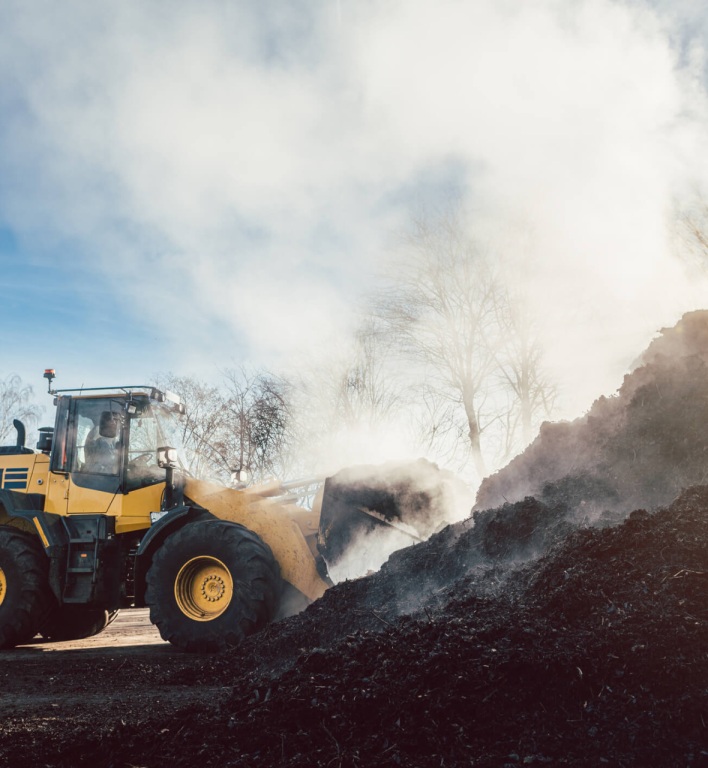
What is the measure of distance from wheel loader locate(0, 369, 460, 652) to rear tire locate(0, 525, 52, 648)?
12 millimetres

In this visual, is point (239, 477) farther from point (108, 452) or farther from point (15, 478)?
point (15, 478)

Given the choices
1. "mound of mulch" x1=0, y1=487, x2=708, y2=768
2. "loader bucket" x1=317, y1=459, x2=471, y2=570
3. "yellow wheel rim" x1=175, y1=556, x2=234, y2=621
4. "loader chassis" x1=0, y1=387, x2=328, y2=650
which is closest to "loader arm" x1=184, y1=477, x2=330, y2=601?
"loader chassis" x1=0, y1=387, x2=328, y2=650

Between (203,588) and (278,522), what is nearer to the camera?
(203,588)

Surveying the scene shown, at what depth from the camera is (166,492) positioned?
820 cm

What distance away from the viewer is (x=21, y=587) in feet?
25.3

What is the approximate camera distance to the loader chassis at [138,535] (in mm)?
7074

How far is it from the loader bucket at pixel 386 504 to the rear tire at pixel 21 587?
340 cm

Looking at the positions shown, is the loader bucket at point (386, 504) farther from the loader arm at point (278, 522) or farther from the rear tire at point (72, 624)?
the rear tire at point (72, 624)

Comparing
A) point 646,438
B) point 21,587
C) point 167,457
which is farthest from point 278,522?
point 646,438

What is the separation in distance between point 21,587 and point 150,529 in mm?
1734

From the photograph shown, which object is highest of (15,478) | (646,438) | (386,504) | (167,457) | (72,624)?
(167,457)

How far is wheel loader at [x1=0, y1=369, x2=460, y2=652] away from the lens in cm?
711

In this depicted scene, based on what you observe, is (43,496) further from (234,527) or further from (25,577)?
(234,527)

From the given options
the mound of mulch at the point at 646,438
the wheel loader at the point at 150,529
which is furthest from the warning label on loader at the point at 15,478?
the mound of mulch at the point at 646,438
